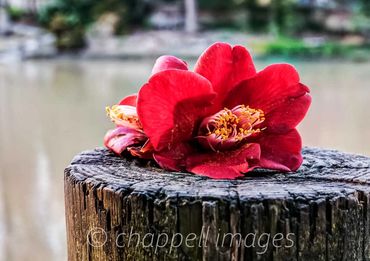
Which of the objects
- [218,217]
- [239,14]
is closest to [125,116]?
[218,217]

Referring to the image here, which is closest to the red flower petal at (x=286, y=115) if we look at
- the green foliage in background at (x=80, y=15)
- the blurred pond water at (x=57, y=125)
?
the blurred pond water at (x=57, y=125)

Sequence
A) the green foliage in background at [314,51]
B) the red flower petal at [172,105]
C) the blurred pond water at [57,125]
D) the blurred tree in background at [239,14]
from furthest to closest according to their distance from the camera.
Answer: the blurred tree in background at [239,14]
the green foliage in background at [314,51]
the blurred pond water at [57,125]
the red flower petal at [172,105]

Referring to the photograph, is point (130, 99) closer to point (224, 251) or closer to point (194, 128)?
point (194, 128)

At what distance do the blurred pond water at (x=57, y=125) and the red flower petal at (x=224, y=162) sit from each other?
1.98 metres

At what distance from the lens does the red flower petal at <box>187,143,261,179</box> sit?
70cm

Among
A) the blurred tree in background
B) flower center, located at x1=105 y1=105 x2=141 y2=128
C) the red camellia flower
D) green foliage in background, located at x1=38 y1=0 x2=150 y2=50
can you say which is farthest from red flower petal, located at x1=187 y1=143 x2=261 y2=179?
the blurred tree in background

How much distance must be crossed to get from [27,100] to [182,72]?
7152 millimetres

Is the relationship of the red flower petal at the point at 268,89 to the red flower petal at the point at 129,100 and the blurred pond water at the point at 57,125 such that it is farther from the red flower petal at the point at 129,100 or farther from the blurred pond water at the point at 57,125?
the blurred pond water at the point at 57,125

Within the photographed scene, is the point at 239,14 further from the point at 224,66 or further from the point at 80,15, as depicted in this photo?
the point at 224,66

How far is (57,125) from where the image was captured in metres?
5.84

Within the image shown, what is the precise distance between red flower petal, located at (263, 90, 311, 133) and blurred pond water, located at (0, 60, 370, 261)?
1979mm

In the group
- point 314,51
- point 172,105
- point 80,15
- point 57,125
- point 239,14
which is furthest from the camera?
point 239,14

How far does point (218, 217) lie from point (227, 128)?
16 centimetres

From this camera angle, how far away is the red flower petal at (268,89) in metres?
0.76
